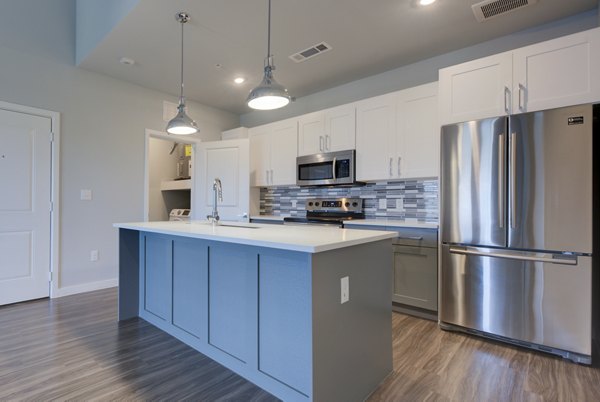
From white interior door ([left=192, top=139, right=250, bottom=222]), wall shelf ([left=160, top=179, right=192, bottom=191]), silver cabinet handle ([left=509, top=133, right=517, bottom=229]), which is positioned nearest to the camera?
silver cabinet handle ([left=509, top=133, right=517, bottom=229])

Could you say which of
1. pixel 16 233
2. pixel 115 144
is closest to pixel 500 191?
pixel 115 144

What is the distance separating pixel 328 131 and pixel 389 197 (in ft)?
3.65

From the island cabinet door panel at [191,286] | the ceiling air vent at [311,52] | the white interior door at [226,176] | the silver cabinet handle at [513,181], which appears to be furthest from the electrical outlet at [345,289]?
the white interior door at [226,176]

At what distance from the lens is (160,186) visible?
6242mm

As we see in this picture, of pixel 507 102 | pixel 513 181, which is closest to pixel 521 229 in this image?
pixel 513 181

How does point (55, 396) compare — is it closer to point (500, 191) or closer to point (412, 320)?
point (412, 320)

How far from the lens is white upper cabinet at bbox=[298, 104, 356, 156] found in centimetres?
366

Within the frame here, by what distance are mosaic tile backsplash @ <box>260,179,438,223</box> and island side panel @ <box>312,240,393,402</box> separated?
164 centimetres

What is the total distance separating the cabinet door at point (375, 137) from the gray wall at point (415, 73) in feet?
1.39

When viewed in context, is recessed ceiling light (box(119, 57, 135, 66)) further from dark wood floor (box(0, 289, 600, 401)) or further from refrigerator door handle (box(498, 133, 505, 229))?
refrigerator door handle (box(498, 133, 505, 229))

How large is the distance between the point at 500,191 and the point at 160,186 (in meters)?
5.87

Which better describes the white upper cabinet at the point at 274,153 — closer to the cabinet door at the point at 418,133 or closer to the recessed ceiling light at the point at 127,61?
the cabinet door at the point at 418,133

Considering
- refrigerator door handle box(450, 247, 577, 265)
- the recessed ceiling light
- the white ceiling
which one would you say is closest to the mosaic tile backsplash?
refrigerator door handle box(450, 247, 577, 265)

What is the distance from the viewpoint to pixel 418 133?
10.3 ft
